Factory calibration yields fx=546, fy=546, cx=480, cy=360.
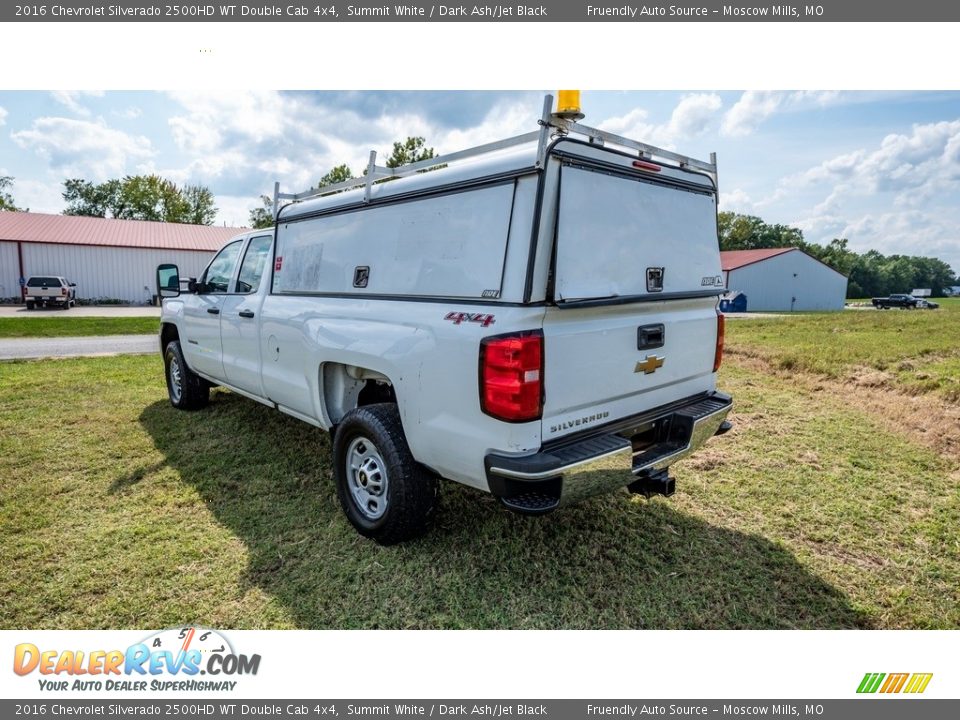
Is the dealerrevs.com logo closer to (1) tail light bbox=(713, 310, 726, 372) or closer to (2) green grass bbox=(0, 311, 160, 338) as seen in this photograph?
(1) tail light bbox=(713, 310, 726, 372)

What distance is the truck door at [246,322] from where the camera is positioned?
4820 millimetres

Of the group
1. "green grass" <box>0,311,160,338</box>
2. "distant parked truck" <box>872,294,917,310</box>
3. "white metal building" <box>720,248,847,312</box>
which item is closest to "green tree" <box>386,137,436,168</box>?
"green grass" <box>0,311,160,338</box>

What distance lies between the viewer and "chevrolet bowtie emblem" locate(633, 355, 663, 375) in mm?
3256

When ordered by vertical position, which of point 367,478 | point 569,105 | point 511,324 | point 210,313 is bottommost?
point 367,478

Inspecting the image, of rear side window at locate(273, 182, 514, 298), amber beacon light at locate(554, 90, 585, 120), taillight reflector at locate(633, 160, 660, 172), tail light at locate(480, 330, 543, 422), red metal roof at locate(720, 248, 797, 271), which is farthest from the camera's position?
red metal roof at locate(720, 248, 797, 271)

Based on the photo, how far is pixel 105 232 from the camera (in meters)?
32.2

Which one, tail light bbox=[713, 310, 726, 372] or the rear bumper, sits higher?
tail light bbox=[713, 310, 726, 372]

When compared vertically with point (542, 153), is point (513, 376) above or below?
below

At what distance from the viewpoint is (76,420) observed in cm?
604

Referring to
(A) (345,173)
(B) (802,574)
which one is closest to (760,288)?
(A) (345,173)

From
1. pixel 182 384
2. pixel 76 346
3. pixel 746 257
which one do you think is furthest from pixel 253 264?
pixel 746 257

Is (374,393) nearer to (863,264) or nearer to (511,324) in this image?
(511,324)

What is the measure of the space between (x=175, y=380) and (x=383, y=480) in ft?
14.8

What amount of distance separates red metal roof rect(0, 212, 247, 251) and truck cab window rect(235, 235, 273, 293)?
30948 mm
